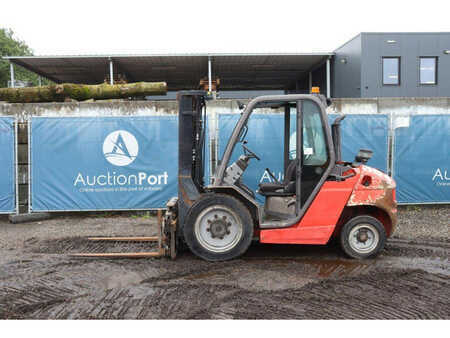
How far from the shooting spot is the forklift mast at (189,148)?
5621 millimetres

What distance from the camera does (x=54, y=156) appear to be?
30.0ft

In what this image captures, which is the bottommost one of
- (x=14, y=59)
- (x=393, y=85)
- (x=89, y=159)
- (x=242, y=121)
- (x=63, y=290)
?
(x=63, y=290)

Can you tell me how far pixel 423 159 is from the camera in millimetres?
9508

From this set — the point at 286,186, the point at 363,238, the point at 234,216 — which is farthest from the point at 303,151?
the point at 363,238

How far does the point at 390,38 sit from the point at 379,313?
71.5 ft

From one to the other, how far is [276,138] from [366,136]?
2.26 m

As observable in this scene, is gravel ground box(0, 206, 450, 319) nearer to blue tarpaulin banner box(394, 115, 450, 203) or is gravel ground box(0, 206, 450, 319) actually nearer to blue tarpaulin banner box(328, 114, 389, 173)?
blue tarpaulin banner box(394, 115, 450, 203)

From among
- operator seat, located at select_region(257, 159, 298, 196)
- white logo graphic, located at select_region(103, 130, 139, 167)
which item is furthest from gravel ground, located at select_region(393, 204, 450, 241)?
white logo graphic, located at select_region(103, 130, 139, 167)

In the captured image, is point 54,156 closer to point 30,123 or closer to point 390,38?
point 30,123

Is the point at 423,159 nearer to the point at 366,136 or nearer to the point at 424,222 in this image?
the point at 366,136

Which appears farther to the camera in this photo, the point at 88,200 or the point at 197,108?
the point at 88,200

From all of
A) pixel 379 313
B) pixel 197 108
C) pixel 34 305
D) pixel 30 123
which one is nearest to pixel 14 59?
pixel 30 123

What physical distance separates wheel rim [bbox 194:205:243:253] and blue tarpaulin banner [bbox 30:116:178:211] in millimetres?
3929

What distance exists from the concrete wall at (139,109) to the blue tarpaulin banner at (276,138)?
1.49 feet
